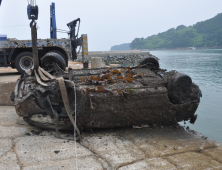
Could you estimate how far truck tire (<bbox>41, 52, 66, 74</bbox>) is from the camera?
445 centimetres

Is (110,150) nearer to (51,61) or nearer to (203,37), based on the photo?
(51,61)

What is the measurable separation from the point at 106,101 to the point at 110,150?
2.52ft

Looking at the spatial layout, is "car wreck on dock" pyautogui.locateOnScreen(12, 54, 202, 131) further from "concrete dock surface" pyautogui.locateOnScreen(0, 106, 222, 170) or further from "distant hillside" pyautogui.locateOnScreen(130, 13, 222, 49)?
"distant hillside" pyautogui.locateOnScreen(130, 13, 222, 49)

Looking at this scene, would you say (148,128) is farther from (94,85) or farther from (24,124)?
(24,124)

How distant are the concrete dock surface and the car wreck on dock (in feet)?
0.70

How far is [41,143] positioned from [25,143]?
23cm

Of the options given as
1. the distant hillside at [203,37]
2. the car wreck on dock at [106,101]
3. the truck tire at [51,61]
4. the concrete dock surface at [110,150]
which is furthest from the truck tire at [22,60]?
the distant hillside at [203,37]

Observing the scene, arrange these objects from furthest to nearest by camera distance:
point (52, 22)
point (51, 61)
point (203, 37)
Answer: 1. point (203, 37)
2. point (52, 22)
3. point (51, 61)

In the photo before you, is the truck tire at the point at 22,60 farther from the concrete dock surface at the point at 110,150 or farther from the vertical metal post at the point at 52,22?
the concrete dock surface at the point at 110,150

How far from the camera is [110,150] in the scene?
3.21 meters

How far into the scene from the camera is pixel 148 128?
400 centimetres

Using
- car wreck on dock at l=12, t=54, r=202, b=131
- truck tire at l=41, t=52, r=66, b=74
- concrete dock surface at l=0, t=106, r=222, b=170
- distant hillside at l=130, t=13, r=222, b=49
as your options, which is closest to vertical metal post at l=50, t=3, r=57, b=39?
truck tire at l=41, t=52, r=66, b=74

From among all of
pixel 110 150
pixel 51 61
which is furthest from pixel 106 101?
pixel 51 61

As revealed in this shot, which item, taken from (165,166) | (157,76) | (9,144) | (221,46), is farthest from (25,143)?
(221,46)
